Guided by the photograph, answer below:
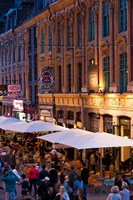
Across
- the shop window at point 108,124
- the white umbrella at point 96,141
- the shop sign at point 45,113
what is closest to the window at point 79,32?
the shop window at point 108,124

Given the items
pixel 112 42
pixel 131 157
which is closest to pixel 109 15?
pixel 112 42

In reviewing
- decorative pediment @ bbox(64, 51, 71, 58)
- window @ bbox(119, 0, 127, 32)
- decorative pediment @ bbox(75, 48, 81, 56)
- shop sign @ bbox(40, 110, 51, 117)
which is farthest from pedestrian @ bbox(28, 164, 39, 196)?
shop sign @ bbox(40, 110, 51, 117)

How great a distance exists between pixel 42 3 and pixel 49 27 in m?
5.24

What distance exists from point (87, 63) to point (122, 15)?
19.0ft

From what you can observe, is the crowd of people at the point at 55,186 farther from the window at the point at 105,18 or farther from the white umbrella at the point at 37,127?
the window at the point at 105,18

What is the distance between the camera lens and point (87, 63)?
3538cm

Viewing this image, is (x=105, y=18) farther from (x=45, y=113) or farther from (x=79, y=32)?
(x=45, y=113)

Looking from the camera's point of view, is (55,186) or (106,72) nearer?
(55,186)

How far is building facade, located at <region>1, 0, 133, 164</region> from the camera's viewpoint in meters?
30.0

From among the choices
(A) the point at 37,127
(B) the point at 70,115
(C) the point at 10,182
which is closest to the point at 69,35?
(B) the point at 70,115

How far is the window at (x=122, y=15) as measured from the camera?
2986 cm

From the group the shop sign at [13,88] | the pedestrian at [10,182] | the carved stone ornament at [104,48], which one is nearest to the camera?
the pedestrian at [10,182]

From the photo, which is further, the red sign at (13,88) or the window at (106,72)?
the red sign at (13,88)

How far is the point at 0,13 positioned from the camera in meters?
68.2
